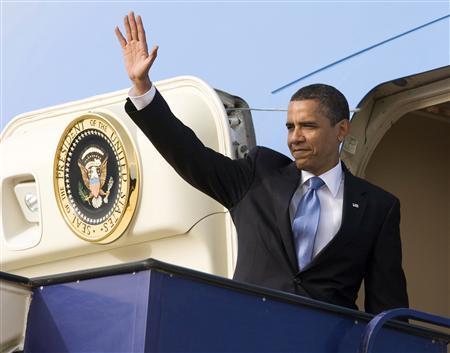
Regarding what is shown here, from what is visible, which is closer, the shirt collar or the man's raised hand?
the man's raised hand

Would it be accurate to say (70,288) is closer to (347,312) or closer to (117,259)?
(347,312)

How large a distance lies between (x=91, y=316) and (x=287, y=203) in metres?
0.82

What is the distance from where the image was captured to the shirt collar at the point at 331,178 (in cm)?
345

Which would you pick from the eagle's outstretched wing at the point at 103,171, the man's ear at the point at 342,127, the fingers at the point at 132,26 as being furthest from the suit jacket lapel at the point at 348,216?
the eagle's outstretched wing at the point at 103,171

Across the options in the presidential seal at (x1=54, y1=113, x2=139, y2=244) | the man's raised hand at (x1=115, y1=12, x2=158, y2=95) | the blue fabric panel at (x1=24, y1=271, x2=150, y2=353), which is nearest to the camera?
the blue fabric panel at (x1=24, y1=271, x2=150, y2=353)

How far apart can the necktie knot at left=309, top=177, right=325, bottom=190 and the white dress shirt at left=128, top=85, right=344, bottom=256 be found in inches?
0.5

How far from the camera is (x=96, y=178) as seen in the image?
4391 millimetres

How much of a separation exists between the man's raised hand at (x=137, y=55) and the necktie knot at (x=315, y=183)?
1.71ft

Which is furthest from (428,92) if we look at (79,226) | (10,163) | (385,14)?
(10,163)

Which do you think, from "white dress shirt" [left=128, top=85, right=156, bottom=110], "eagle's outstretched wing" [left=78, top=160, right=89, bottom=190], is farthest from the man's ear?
"eagle's outstretched wing" [left=78, top=160, right=89, bottom=190]

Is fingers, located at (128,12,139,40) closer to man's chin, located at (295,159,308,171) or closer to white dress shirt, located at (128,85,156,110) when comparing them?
white dress shirt, located at (128,85,156,110)

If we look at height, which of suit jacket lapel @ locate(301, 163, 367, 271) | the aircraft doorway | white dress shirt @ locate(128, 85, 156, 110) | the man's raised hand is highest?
the man's raised hand

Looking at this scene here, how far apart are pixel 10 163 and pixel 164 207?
914 millimetres

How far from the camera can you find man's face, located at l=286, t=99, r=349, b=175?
342cm
